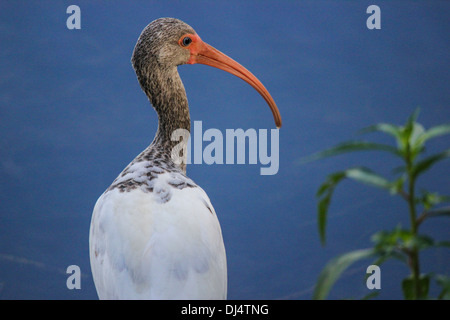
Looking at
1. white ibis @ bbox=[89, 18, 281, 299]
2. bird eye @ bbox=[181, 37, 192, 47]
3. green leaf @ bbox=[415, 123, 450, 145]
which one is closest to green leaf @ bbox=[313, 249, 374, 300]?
green leaf @ bbox=[415, 123, 450, 145]

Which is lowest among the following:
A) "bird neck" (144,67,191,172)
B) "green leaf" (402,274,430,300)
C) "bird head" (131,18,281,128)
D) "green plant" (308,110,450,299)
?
"green leaf" (402,274,430,300)

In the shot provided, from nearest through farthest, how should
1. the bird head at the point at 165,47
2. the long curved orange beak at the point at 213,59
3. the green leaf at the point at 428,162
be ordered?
the green leaf at the point at 428,162, the bird head at the point at 165,47, the long curved orange beak at the point at 213,59

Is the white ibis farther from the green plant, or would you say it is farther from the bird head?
the green plant

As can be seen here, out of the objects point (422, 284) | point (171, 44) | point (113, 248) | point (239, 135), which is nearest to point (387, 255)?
point (422, 284)

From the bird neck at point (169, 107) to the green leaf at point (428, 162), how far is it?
1047mm

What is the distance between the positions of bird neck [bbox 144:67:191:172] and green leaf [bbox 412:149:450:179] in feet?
3.43

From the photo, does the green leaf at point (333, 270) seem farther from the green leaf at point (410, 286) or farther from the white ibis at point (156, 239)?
the white ibis at point (156, 239)

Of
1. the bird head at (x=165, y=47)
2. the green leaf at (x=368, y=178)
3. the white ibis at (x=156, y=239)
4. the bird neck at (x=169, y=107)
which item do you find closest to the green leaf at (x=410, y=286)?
the green leaf at (x=368, y=178)

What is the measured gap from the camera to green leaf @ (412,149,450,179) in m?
0.44

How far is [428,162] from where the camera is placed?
45 cm

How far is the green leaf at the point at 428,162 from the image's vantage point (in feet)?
1.43

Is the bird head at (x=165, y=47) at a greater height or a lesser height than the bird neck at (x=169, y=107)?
greater

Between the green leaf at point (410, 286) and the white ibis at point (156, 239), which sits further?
the white ibis at point (156, 239)
